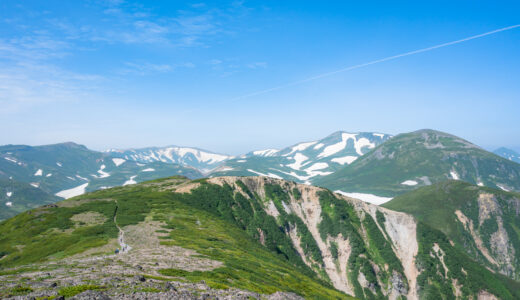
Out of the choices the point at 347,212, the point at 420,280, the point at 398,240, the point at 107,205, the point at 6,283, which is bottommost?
the point at 420,280

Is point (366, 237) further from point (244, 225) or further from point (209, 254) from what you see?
point (209, 254)

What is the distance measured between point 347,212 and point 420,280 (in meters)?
49.2

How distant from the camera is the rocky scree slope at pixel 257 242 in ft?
190

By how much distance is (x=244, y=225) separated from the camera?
135 meters

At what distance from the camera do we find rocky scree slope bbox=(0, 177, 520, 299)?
57.8 meters

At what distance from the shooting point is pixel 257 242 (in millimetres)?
113500

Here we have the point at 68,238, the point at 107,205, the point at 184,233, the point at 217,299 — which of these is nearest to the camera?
the point at 217,299

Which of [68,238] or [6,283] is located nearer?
[6,283]

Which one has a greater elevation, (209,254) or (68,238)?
(68,238)

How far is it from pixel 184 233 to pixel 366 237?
11541 centimetres

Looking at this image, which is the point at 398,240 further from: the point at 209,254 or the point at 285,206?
the point at 209,254

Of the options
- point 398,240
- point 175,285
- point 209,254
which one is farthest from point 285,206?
point 175,285

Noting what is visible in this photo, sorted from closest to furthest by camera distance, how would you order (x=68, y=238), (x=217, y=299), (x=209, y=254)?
(x=217, y=299) < (x=209, y=254) < (x=68, y=238)

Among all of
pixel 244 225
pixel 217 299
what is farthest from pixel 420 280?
pixel 217 299
